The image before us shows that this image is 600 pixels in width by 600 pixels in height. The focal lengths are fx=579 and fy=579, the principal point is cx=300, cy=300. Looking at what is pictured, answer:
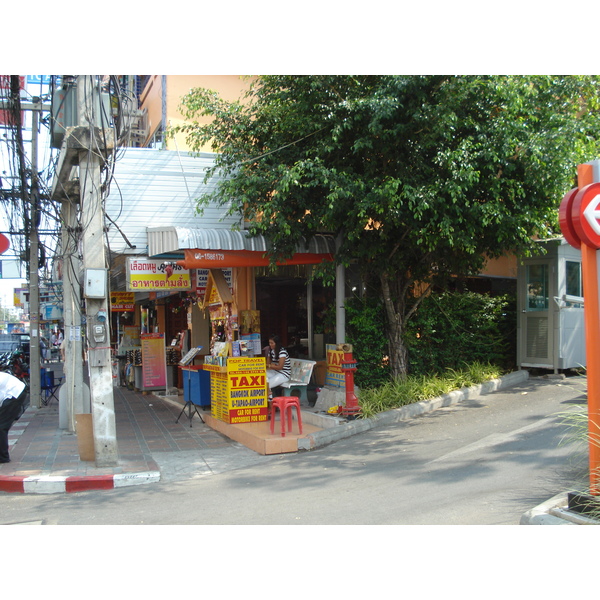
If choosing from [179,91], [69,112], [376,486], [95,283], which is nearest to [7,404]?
[95,283]

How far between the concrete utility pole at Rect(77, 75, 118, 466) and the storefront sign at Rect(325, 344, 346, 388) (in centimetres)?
425

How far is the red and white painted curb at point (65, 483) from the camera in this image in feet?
24.3

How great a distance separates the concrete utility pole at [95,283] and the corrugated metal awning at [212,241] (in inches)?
85.4

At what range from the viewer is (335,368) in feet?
36.1

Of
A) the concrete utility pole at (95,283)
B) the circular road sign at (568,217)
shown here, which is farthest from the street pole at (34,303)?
the circular road sign at (568,217)

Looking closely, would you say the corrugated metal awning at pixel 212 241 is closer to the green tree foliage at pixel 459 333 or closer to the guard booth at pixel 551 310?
the green tree foliage at pixel 459 333

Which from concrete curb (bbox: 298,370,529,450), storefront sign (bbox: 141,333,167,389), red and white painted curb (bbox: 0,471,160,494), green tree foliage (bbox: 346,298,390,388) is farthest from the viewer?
storefront sign (bbox: 141,333,167,389)

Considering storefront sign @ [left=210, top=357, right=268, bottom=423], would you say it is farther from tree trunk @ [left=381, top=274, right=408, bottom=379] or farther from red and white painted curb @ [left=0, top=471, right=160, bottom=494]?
red and white painted curb @ [left=0, top=471, right=160, bottom=494]

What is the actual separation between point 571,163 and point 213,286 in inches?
282

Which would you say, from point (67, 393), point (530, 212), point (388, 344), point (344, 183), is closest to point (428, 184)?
point (344, 183)

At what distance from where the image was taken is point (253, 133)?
448 inches

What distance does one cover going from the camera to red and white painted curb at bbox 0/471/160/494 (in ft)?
24.3

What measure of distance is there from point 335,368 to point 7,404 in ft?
18.3

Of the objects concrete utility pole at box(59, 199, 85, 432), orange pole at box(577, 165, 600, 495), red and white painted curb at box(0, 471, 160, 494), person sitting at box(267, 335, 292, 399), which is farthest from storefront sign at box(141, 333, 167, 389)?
orange pole at box(577, 165, 600, 495)
